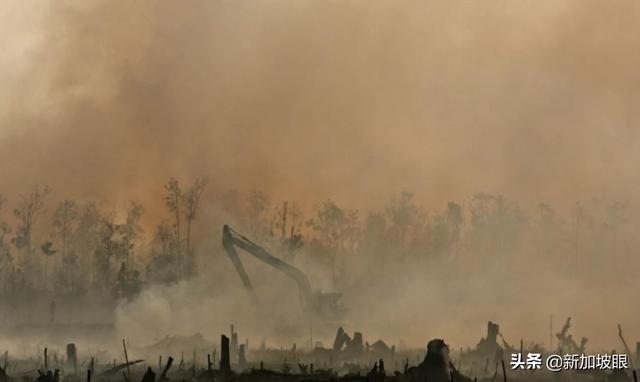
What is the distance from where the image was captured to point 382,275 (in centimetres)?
12050

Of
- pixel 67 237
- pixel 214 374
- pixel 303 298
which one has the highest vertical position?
pixel 67 237

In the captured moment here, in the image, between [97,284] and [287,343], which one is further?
[97,284]

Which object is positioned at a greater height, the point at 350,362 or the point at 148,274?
the point at 148,274

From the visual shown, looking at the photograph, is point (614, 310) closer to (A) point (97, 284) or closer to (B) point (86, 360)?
(B) point (86, 360)

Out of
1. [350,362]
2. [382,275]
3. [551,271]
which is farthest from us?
[382,275]

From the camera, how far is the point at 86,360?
222 ft

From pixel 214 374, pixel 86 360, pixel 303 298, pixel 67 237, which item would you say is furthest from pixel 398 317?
Result: pixel 67 237

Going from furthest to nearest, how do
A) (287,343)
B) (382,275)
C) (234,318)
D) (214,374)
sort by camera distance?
(382,275) → (234,318) → (287,343) → (214,374)

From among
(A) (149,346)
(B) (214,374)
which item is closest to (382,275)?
(A) (149,346)

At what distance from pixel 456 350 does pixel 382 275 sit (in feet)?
149

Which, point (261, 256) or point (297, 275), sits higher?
point (261, 256)

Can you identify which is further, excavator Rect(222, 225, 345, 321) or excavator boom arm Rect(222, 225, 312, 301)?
excavator Rect(222, 225, 345, 321)

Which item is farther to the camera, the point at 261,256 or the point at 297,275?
the point at 297,275

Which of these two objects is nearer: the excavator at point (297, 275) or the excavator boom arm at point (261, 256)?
the excavator boom arm at point (261, 256)
